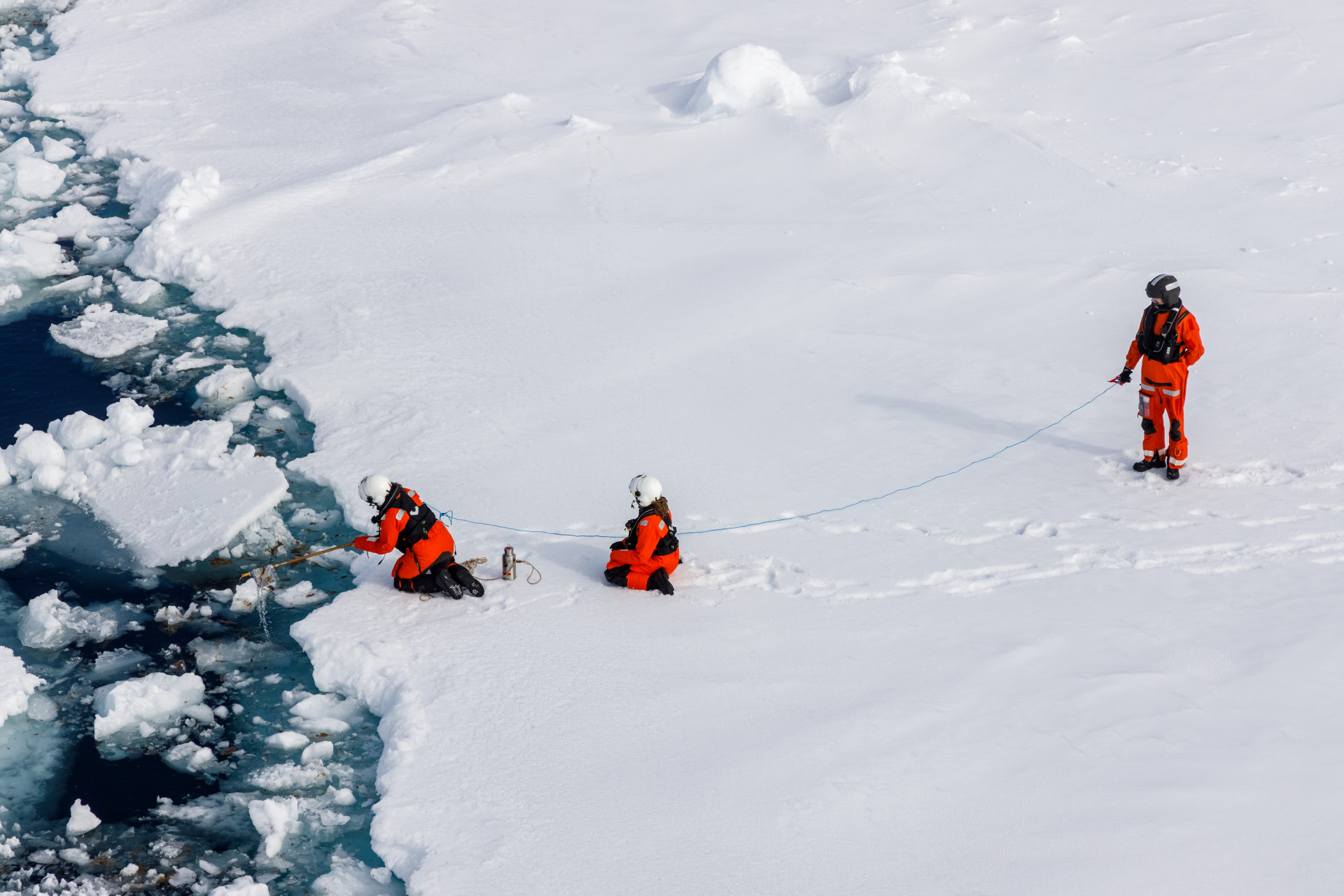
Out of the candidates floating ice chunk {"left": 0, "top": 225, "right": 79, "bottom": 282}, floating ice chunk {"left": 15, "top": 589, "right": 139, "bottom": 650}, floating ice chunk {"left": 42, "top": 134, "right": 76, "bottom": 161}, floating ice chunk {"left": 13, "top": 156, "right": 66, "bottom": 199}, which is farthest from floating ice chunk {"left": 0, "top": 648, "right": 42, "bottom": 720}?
floating ice chunk {"left": 42, "top": 134, "right": 76, "bottom": 161}

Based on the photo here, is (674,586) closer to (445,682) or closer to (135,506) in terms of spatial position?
(445,682)

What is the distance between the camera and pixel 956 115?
36.9 feet

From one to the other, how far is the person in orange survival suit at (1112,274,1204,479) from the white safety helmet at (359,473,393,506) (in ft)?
15.9

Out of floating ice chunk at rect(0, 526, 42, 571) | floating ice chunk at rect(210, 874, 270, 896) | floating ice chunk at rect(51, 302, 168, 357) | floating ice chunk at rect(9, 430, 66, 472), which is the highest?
floating ice chunk at rect(51, 302, 168, 357)

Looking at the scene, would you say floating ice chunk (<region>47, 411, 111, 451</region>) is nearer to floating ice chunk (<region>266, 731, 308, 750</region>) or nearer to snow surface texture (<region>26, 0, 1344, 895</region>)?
snow surface texture (<region>26, 0, 1344, 895</region>)

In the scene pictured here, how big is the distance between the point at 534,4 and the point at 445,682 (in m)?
12.1

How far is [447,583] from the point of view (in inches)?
275

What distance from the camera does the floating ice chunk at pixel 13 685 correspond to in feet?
20.9

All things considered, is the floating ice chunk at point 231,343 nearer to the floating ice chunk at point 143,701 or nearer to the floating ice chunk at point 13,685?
the floating ice chunk at point 13,685

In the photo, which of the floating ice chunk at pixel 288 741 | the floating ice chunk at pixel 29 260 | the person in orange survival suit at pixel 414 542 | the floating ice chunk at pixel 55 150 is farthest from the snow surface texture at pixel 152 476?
the floating ice chunk at pixel 55 150

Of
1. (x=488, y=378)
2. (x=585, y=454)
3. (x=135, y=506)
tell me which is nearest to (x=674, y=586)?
(x=585, y=454)

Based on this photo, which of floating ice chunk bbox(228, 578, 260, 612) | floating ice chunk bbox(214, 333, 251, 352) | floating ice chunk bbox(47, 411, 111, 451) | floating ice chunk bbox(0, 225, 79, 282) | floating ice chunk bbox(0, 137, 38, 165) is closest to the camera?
floating ice chunk bbox(228, 578, 260, 612)

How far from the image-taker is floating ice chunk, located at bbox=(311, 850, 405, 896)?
5.37 m

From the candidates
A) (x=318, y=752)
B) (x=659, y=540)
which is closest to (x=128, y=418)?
(x=318, y=752)
